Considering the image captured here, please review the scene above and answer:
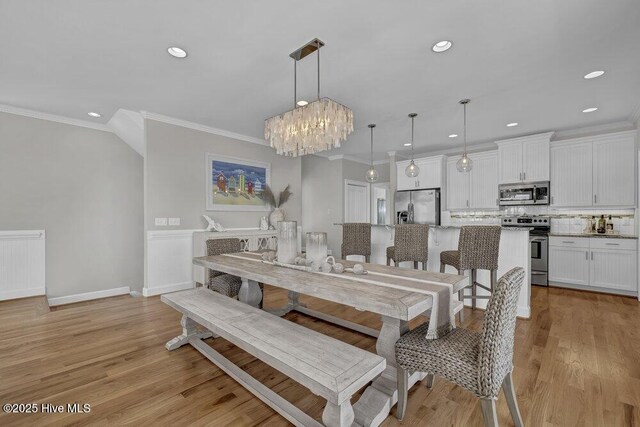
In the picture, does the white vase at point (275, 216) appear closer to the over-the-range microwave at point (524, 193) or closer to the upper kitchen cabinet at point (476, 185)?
the upper kitchen cabinet at point (476, 185)

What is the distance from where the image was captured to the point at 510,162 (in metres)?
4.89

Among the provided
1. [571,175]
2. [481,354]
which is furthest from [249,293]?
[571,175]

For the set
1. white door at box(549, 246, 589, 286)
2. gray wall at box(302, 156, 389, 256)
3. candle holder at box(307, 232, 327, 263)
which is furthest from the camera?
gray wall at box(302, 156, 389, 256)

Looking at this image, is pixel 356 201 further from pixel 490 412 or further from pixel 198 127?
pixel 490 412

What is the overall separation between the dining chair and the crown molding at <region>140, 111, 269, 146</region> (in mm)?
4189

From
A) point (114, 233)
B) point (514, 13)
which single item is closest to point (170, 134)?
point (114, 233)

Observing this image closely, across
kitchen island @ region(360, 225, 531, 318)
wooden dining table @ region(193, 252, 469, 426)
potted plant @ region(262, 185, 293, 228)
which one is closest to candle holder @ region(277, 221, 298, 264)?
→ wooden dining table @ region(193, 252, 469, 426)

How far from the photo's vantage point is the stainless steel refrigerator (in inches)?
221

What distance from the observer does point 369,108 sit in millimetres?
3711

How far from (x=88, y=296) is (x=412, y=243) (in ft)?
15.9

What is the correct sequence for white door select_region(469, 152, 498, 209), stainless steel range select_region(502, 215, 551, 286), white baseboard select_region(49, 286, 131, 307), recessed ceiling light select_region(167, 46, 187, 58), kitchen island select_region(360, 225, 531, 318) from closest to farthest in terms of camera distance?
recessed ceiling light select_region(167, 46, 187, 58)
kitchen island select_region(360, 225, 531, 318)
white baseboard select_region(49, 286, 131, 307)
stainless steel range select_region(502, 215, 551, 286)
white door select_region(469, 152, 498, 209)

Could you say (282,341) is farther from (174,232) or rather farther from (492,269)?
(174,232)

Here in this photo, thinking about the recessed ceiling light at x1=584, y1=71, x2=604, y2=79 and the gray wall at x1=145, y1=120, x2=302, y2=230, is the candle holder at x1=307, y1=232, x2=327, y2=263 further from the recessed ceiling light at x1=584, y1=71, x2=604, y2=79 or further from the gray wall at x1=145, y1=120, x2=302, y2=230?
the recessed ceiling light at x1=584, y1=71, x2=604, y2=79

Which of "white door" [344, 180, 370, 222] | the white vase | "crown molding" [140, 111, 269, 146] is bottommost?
the white vase
